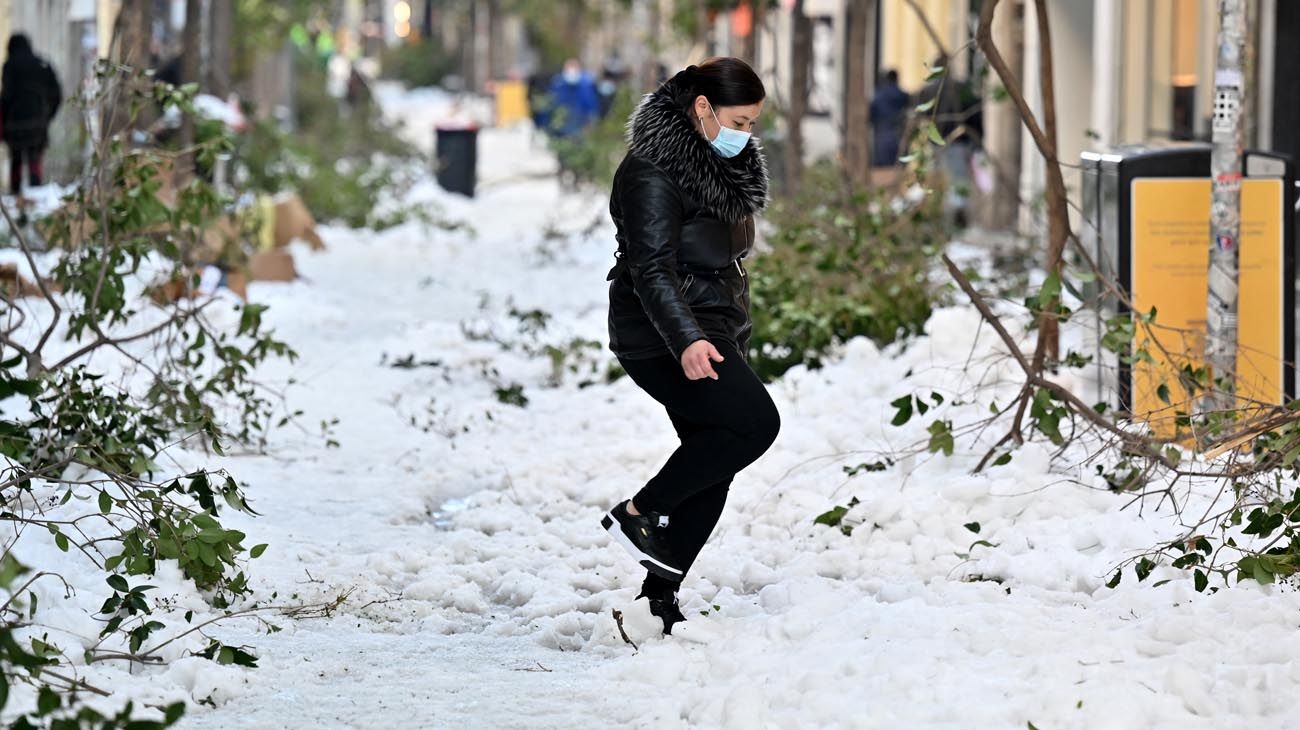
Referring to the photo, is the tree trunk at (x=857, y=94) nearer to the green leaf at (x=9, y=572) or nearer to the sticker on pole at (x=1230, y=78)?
the sticker on pole at (x=1230, y=78)

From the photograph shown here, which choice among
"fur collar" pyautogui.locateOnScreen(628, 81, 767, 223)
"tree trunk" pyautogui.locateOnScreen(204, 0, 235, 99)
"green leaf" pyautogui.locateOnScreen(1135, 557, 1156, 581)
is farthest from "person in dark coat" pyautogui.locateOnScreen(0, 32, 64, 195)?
"green leaf" pyautogui.locateOnScreen(1135, 557, 1156, 581)

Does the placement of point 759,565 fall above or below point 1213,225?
below

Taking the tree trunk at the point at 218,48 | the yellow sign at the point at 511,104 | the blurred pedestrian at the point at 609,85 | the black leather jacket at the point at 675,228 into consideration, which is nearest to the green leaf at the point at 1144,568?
the black leather jacket at the point at 675,228

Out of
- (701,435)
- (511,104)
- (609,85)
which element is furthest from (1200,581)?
(511,104)

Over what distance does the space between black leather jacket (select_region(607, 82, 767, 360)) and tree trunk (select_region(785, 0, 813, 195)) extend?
11.5 meters

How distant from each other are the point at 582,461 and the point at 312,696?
3629mm

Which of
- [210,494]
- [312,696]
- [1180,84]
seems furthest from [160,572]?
[1180,84]

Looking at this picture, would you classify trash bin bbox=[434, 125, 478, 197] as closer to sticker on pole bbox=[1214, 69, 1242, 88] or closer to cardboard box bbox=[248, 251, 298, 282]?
cardboard box bbox=[248, 251, 298, 282]

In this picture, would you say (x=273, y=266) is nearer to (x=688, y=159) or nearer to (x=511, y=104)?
(x=688, y=159)

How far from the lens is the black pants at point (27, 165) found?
19641 millimetres

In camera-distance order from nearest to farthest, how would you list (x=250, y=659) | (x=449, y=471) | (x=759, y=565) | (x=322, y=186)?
(x=250, y=659) < (x=759, y=565) < (x=449, y=471) < (x=322, y=186)

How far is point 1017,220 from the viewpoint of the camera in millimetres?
19844

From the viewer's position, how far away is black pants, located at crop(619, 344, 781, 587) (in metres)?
5.73

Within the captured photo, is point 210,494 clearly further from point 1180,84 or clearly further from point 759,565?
point 1180,84
